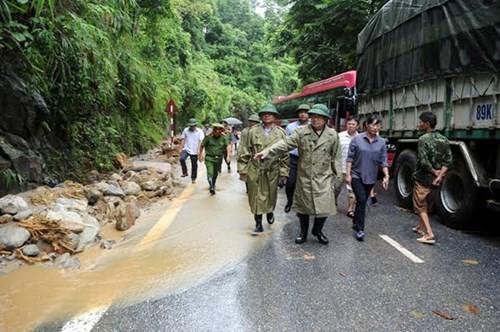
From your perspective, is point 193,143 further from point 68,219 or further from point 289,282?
point 289,282

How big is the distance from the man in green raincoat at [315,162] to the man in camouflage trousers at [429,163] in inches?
42.2

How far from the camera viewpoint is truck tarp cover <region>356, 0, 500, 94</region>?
202 inches

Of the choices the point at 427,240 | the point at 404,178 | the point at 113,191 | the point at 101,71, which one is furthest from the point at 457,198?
the point at 101,71

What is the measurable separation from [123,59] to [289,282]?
28.9ft

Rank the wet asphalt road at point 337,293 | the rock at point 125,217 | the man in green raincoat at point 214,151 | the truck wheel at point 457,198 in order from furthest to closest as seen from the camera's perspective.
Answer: the man in green raincoat at point 214,151
the rock at point 125,217
the truck wheel at point 457,198
the wet asphalt road at point 337,293

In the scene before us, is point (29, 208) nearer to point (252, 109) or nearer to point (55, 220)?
point (55, 220)

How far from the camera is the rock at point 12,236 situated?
159 inches

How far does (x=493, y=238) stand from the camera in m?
5.35

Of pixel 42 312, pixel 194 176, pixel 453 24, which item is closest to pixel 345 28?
pixel 194 176

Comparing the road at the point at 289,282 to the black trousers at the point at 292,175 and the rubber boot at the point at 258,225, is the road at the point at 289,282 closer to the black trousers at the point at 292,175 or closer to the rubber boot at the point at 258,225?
the rubber boot at the point at 258,225

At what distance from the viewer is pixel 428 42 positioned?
253 inches

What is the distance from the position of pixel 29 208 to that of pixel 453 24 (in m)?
5.84

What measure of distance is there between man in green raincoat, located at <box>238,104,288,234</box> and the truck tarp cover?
8.42 feet

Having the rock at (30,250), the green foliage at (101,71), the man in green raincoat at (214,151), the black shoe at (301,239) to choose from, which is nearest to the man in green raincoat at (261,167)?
the black shoe at (301,239)
